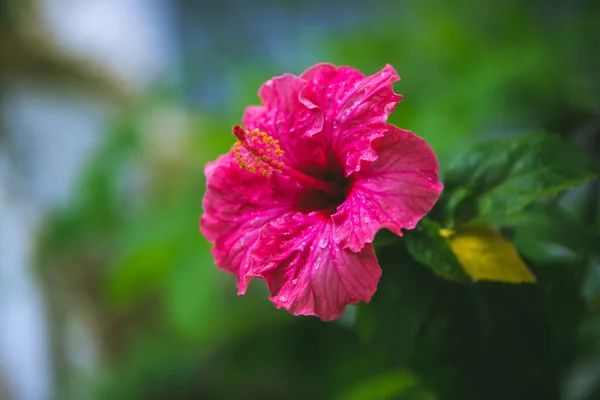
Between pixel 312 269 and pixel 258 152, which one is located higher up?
pixel 258 152

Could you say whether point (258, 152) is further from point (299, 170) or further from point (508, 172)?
point (508, 172)

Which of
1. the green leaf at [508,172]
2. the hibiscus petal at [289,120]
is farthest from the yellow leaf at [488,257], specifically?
the hibiscus petal at [289,120]

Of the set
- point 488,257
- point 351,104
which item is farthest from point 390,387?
point 351,104

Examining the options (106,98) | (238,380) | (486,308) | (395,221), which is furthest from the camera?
(106,98)

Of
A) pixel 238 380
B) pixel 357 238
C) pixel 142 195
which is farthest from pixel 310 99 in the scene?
pixel 142 195

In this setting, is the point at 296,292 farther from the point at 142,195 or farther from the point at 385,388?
the point at 142,195

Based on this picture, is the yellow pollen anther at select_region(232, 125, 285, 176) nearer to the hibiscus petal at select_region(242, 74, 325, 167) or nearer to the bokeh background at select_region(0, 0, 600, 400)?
the hibiscus petal at select_region(242, 74, 325, 167)

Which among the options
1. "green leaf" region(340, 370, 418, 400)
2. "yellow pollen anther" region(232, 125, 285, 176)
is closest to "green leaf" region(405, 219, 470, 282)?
"yellow pollen anther" region(232, 125, 285, 176)
